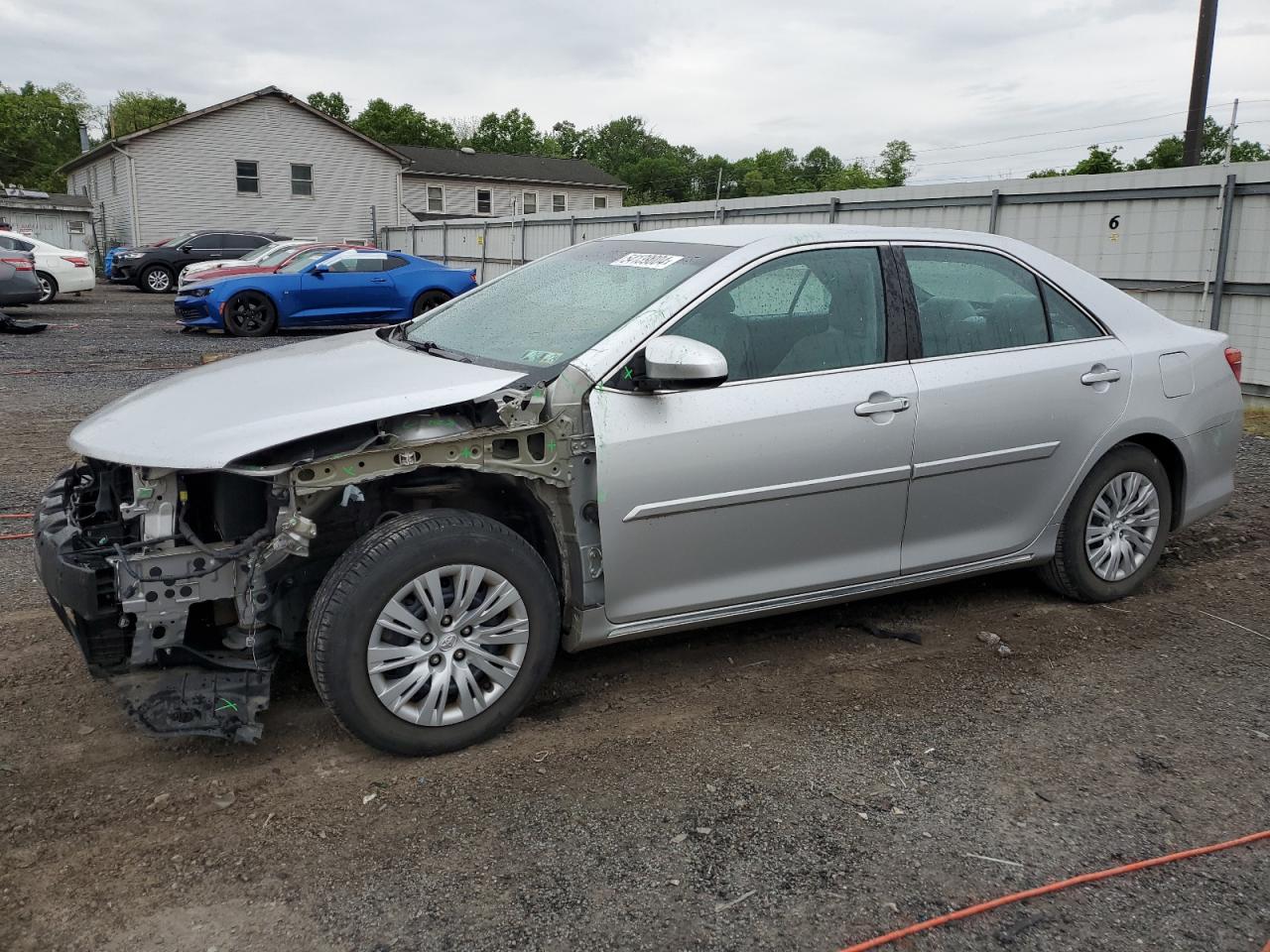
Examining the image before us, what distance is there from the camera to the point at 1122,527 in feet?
15.8

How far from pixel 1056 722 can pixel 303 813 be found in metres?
2.56

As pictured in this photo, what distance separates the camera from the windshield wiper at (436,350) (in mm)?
3844

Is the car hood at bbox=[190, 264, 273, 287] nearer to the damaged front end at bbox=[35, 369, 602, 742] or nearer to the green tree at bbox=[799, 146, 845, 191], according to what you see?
the damaged front end at bbox=[35, 369, 602, 742]

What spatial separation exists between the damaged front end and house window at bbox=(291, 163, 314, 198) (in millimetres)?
34761

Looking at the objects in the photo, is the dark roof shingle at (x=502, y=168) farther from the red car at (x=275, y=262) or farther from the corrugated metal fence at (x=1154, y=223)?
the corrugated metal fence at (x=1154, y=223)

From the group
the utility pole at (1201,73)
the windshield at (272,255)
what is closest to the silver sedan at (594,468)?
the utility pole at (1201,73)

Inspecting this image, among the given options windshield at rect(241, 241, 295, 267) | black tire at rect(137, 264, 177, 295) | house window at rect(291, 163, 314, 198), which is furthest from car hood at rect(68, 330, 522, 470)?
house window at rect(291, 163, 314, 198)

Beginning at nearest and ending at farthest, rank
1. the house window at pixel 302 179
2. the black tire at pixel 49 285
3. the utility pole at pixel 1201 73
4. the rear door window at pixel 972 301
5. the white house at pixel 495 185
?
the rear door window at pixel 972 301 → the utility pole at pixel 1201 73 → the black tire at pixel 49 285 → the house window at pixel 302 179 → the white house at pixel 495 185

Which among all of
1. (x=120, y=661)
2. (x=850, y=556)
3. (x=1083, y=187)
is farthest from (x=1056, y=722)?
(x=1083, y=187)

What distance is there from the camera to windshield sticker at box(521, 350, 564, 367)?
3625 millimetres

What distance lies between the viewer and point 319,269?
17125 millimetres

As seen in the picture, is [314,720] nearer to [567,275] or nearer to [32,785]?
[32,785]

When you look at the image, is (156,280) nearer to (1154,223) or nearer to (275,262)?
(275,262)

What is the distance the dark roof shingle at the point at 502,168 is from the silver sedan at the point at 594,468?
4207cm
